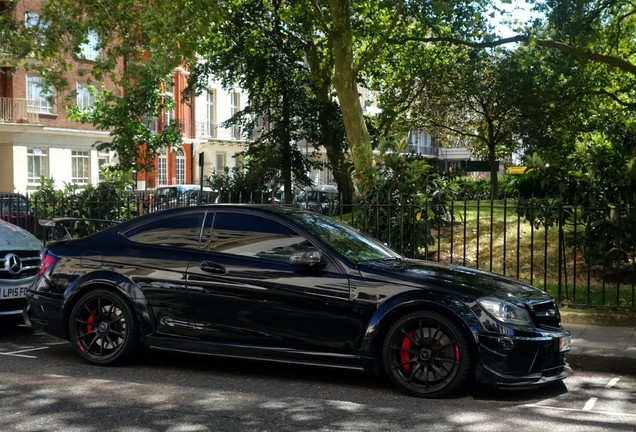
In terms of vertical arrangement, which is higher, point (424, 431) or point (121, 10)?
point (121, 10)

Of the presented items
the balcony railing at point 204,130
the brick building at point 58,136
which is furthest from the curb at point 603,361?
the balcony railing at point 204,130

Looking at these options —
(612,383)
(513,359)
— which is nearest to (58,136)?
(612,383)

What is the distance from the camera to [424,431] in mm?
6004

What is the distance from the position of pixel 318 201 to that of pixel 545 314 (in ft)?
18.9

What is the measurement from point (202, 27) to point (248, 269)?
29.3ft

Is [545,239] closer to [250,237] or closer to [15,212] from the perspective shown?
[250,237]

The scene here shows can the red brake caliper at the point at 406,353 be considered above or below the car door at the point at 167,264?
below

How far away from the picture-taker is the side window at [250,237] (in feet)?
25.1

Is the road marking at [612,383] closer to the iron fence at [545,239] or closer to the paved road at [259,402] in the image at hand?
the paved road at [259,402]

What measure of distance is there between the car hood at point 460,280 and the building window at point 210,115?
50142 mm

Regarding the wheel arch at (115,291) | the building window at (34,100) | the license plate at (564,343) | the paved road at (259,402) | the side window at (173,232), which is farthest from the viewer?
the building window at (34,100)

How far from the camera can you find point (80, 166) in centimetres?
4916

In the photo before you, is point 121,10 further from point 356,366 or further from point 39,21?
point 356,366

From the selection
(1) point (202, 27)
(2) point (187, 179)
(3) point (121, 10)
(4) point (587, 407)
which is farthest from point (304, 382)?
(2) point (187, 179)
